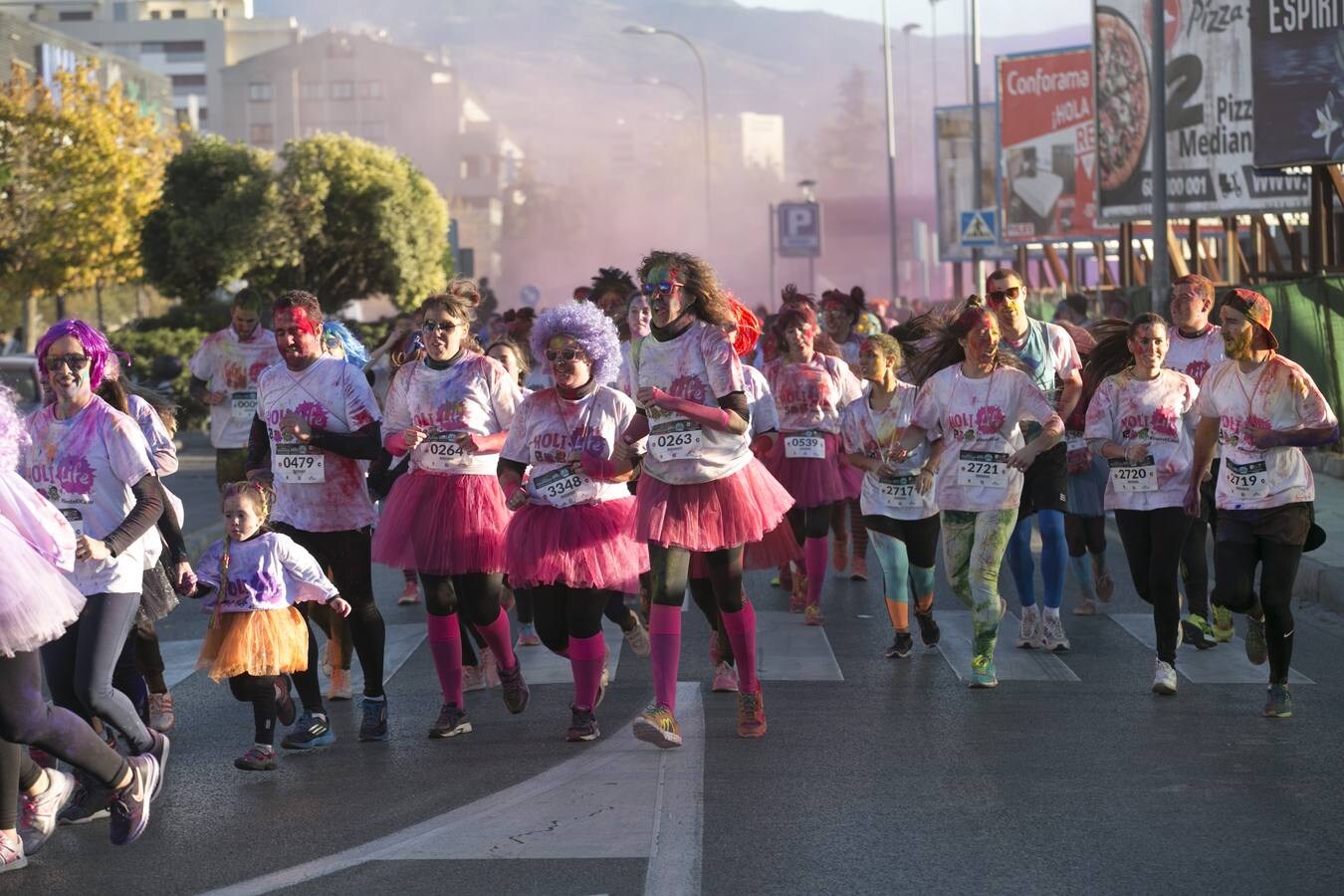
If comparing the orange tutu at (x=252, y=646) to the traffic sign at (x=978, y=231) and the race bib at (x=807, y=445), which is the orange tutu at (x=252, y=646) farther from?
the traffic sign at (x=978, y=231)

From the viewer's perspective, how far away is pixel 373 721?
8359 millimetres

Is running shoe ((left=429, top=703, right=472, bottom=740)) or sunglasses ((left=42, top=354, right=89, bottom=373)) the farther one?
running shoe ((left=429, top=703, right=472, bottom=740))

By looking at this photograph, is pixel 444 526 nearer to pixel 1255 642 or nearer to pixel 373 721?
pixel 373 721

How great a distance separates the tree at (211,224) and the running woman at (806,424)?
2742 centimetres

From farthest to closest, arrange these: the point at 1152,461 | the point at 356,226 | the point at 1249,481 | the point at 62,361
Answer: the point at 356,226, the point at 1152,461, the point at 1249,481, the point at 62,361

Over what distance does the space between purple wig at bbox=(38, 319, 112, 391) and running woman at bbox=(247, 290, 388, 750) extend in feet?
4.07

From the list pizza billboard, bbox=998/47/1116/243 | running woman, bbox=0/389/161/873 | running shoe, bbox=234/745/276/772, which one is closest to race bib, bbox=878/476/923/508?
running shoe, bbox=234/745/276/772

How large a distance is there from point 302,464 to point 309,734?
45.0 inches

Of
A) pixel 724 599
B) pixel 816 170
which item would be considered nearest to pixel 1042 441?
pixel 724 599

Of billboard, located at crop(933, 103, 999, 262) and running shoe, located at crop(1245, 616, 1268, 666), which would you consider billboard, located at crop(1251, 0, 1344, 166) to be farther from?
billboard, located at crop(933, 103, 999, 262)

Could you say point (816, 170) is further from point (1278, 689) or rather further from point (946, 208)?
point (1278, 689)

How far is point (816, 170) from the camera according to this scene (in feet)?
630

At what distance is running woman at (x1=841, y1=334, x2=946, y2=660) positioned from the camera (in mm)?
10484

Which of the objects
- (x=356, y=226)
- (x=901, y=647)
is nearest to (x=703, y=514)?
(x=901, y=647)
